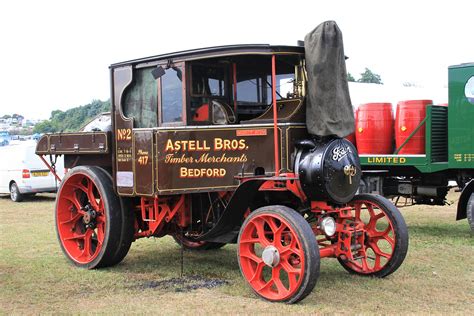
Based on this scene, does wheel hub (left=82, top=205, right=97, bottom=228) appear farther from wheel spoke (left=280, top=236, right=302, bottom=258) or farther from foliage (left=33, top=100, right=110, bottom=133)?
foliage (left=33, top=100, right=110, bottom=133)

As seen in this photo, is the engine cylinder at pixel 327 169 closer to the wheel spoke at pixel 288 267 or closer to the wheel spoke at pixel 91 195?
the wheel spoke at pixel 288 267

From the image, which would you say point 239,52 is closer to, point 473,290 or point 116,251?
point 116,251

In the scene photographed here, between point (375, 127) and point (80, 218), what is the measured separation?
5.07 metres

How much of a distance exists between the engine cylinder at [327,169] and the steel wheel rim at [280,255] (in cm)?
48

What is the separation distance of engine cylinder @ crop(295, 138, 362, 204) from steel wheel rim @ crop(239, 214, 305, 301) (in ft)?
1.57

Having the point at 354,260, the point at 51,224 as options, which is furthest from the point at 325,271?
the point at 51,224

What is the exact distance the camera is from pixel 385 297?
214 inches

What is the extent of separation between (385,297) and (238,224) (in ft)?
5.43

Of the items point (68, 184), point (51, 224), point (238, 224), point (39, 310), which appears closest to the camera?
point (39, 310)

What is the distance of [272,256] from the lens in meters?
5.31

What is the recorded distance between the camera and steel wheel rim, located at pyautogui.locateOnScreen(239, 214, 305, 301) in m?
5.19

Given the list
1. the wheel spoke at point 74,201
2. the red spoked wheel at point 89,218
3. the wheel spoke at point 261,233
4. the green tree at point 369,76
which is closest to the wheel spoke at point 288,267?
the wheel spoke at point 261,233

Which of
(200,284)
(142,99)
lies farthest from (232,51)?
(200,284)

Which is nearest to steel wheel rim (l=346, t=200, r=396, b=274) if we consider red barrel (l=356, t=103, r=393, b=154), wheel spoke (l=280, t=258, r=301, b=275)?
wheel spoke (l=280, t=258, r=301, b=275)
